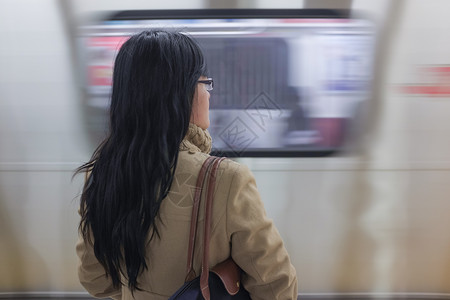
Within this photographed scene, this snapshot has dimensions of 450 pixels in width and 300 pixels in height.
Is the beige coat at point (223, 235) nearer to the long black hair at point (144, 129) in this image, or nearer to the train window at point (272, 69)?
the long black hair at point (144, 129)

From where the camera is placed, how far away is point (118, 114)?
3.29ft

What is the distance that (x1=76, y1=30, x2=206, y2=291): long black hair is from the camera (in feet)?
3.16

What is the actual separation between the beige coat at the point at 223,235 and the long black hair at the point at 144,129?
1.4 inches

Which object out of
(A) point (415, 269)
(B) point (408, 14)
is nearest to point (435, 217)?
(A) point (415, 269)

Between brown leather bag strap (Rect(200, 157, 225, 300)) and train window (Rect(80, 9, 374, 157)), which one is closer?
brown leather bag strap (Rect(200, 157, 225, 300))

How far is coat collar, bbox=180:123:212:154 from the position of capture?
3.39 feet

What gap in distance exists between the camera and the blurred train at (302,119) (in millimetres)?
2186

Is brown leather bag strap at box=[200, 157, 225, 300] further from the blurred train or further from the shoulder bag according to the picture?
the blurred train

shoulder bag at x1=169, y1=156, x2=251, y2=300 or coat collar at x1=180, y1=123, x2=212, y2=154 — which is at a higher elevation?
coat collar at x1=180, y1=123, x2=212, y2=154

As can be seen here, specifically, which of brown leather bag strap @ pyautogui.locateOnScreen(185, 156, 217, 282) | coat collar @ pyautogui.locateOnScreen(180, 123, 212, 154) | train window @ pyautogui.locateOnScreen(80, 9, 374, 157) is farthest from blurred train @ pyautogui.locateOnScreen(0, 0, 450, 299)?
brown leather bag strap @ pyautogui.locateOnScreen(185, 156, 217, 282)

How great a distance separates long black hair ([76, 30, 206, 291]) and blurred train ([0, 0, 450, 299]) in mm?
1199

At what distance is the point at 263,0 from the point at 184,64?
4.54ft

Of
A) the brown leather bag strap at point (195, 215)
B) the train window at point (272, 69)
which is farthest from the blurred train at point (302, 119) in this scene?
the brown leather bag strap at point (195, 215)

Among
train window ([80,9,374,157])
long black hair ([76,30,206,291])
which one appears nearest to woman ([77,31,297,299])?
long black hair ([76,30,206,291])
